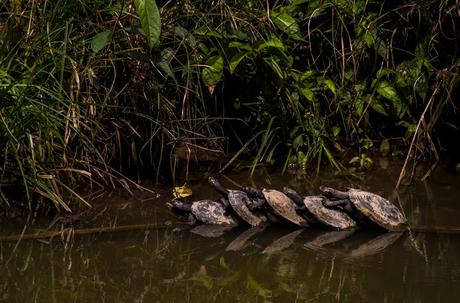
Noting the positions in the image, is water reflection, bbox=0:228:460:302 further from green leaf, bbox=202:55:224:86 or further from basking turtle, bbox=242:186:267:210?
green leaf, bbox=202:55:224:86

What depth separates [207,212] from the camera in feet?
14.7

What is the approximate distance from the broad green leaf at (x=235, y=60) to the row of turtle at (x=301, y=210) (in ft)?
2.52

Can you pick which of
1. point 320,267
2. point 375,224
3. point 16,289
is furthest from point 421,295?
point 16,289

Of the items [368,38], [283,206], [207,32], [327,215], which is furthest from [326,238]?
[368,38]

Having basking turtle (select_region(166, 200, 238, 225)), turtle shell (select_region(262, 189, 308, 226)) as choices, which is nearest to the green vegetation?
basking turtle (select_region(166, 200, 238, 225))

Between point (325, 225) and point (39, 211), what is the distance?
1.42 meters

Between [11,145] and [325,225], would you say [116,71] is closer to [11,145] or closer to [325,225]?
[11,145]

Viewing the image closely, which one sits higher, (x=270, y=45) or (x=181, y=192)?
(x=270, y=45)

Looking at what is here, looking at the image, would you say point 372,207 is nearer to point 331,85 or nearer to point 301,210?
point 301,210

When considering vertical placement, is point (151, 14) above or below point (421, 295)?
above

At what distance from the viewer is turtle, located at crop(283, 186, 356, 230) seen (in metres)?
4.38

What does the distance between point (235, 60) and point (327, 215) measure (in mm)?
1079

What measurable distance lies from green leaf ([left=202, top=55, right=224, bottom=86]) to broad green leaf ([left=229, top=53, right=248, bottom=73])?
83 mm

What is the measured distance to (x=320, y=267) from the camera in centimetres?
388
